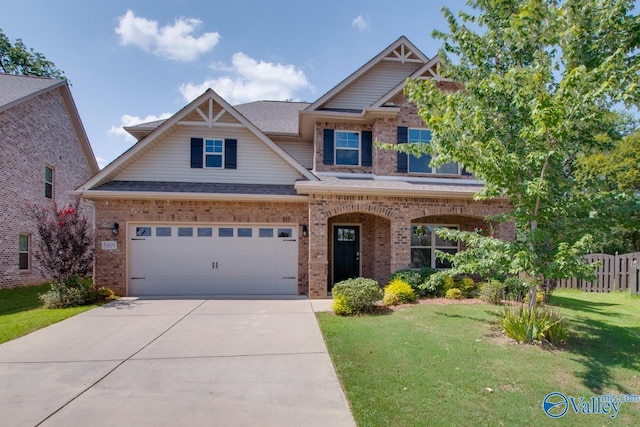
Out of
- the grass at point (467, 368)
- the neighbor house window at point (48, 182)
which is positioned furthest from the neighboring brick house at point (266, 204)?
the neighbor house window at point (48, 182)

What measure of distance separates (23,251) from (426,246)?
16.4 m

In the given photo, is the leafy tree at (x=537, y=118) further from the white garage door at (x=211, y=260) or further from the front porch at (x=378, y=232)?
the white garage door at (x=211, y=260)

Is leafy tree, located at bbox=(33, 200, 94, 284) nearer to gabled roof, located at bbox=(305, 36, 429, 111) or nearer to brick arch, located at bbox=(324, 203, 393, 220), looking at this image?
brick arch, located at bbox=(324, 203, 393, 220)

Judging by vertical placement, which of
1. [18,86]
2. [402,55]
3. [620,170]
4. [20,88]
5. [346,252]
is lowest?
[346,252]

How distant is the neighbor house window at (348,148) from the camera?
12.4 m

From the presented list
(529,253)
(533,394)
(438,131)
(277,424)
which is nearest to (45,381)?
(277,424)

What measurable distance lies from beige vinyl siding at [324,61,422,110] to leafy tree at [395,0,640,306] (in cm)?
644

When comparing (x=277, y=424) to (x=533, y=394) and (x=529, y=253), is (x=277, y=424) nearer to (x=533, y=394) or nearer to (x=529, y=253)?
(x=533, y=394)

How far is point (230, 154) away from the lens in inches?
460

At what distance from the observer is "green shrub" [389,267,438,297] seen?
9.80 metres

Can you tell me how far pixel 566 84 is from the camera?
5.10m

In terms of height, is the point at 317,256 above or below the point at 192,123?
below

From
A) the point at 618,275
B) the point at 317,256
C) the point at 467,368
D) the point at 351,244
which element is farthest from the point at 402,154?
the point at 618,275

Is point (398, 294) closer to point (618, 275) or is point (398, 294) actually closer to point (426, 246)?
point (426, 246)
